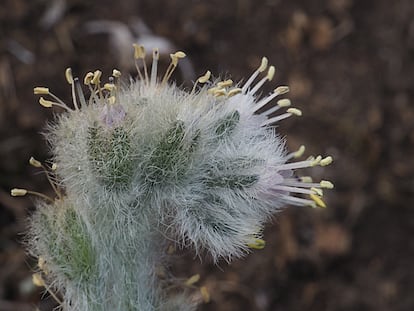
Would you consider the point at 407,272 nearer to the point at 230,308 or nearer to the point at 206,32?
the point at 230,308

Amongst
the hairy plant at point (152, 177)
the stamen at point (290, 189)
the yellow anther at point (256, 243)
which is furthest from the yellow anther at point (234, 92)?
the yellow anther at point (256, 243)

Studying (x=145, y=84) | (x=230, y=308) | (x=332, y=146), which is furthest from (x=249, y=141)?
(x=332, y=146)

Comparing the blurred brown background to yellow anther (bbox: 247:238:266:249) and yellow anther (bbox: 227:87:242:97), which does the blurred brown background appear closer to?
yellow anther (bbox: 247:238:266:249)

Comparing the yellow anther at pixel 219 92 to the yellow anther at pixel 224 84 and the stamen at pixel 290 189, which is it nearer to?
the yellow anther at pixel 224 84

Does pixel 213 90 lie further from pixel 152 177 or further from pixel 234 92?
pixel 152 177

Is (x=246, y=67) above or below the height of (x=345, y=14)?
below

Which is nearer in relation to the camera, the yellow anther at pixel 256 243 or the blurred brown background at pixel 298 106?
the yellow anther at pixel 256 243
